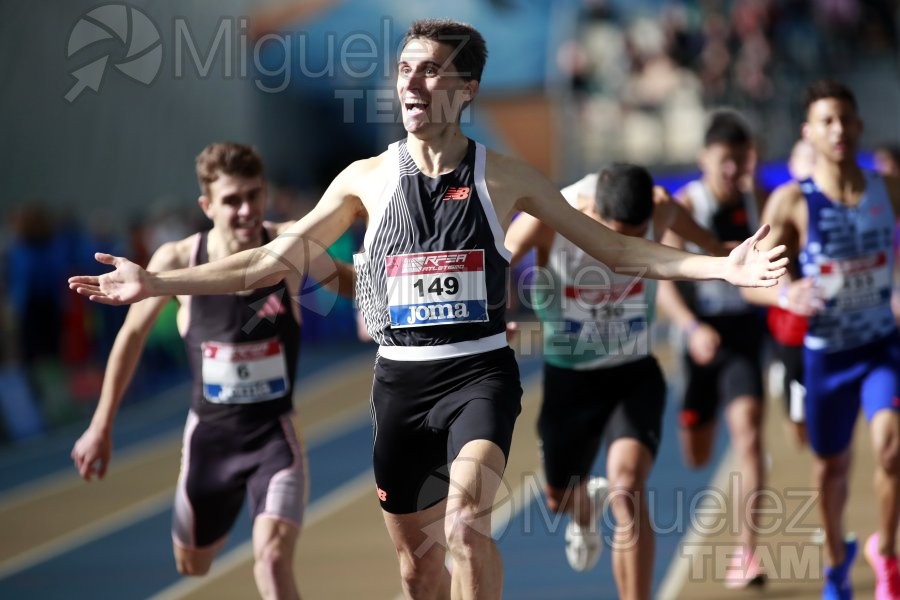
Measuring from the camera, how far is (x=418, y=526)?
14.9 ft

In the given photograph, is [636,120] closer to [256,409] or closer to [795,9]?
[795,9]

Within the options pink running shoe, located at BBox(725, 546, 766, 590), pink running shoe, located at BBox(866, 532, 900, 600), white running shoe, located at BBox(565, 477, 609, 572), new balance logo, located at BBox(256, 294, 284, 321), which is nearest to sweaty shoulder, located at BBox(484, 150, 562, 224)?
new balance logo, located at BBox(256, 294, 284, 321)

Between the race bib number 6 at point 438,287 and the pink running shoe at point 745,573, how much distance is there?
3.25 metres

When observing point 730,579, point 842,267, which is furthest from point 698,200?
point 730,579

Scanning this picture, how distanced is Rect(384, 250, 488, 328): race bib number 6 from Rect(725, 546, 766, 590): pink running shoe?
3254mm

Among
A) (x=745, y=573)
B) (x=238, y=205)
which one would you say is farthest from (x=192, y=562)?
(x=745, y=573)

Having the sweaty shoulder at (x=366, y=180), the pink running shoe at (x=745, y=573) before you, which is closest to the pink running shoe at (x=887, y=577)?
the pink running shoe at (x=745, y=573)

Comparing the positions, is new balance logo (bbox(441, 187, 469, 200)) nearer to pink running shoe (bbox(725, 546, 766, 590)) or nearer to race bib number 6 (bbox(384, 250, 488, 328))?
race bib number 6 (bbox(384, 250, 488, 328))

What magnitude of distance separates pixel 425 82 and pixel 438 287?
26.9 inches

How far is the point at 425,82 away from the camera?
4.32 metres

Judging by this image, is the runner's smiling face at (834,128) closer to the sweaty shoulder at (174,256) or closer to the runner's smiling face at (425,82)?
the runner's smiling face at (425,82)

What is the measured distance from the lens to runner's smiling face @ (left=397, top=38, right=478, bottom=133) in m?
4.31

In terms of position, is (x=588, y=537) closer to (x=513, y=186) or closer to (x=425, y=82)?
(x=513, y=186)

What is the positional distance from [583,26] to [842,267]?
65.3 ft
